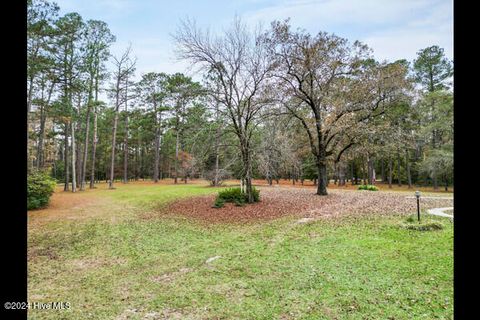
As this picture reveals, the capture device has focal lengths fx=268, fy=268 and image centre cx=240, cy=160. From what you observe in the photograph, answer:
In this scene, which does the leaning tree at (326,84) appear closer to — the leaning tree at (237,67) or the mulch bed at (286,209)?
the leaning tree at (237,67)

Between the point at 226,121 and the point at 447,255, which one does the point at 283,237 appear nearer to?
the point at 447,255

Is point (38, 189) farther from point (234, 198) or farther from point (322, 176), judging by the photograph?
point (322, 176)

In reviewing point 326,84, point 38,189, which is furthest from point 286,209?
point 38,189

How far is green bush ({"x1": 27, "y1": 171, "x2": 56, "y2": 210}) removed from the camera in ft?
36.5

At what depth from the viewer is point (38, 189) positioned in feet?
37.1

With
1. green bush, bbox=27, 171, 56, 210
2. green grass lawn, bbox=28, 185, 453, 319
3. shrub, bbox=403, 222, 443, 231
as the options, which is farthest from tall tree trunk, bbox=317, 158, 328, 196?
green bush, bbox=27, 171, 56, 210

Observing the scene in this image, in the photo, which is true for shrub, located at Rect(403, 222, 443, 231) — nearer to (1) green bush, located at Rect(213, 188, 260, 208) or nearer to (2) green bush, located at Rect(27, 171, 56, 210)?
(1) green bush, located at Rect(213, 188, 260, 208)

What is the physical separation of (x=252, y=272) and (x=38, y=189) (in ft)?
36.1

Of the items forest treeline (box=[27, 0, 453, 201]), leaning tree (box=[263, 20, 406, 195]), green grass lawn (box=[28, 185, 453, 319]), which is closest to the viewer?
green grass lawn (box=[28, 185, 453, 319])

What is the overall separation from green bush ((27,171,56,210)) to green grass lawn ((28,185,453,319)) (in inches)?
161

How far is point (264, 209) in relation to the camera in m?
10.5

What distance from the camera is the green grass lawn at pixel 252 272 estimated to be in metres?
3.40
